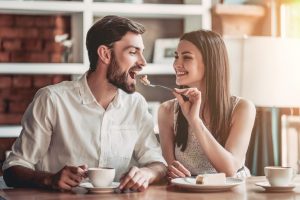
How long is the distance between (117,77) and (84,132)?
25cm

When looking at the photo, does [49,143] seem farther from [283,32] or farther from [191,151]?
[283,32]

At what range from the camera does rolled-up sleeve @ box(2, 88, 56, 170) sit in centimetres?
218

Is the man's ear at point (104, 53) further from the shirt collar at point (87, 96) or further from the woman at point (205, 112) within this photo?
the woman at point (205, 112)

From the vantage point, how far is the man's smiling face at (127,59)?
7.79 feet

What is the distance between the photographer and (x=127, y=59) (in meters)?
2.39

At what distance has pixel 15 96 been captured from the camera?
3.95 metres

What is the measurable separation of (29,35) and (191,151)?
69.6 inches

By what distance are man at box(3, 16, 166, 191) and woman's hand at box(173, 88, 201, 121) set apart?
0.49 feet

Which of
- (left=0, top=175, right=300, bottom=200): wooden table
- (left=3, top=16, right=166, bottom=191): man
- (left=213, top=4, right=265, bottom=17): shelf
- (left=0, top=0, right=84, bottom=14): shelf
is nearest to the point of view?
(left=0, top=175, right=300, bottom=200): wooden table

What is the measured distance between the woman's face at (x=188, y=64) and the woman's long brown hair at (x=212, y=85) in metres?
0.02

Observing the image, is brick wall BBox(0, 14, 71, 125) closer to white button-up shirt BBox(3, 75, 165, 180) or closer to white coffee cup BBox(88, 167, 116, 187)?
white button-up shirt BBox(3, 75, 165, 180)

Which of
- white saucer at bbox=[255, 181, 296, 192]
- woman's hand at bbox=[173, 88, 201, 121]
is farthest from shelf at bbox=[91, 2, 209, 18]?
white saucer at bbox=[255, 181, 296, 192]

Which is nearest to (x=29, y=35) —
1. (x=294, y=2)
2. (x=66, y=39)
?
(x=66, y=39)

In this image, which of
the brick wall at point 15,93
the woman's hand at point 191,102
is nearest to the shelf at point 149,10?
the brick wall at point 15,93
